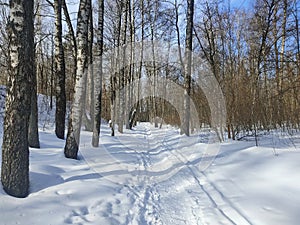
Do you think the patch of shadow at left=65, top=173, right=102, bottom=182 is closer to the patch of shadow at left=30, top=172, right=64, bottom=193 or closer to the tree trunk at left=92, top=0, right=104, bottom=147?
the patch of shadow at left=30, top=172, right=64, bottom=193

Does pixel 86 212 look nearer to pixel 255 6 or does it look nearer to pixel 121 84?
pixel 255 6

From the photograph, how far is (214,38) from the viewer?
16.2 metres

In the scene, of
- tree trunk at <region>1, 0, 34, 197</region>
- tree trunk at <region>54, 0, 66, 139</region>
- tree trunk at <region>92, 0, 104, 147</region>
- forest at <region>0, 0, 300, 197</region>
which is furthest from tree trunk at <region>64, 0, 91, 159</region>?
tree trunk at <region>54, 0, 66, 139</region>

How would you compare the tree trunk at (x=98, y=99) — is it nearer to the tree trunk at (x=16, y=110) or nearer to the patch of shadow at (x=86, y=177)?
the patch of shadow at (x=86, y=177)

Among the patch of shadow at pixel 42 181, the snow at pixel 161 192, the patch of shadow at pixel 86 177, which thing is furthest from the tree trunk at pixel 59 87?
the patch of shadow at pixel 42 181

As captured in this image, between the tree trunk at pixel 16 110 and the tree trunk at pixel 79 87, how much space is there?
244cm

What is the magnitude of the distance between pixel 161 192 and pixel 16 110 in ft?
9.41

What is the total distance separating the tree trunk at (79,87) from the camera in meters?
6.09

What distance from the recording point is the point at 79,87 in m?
6.11

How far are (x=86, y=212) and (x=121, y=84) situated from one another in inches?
Answer: 543

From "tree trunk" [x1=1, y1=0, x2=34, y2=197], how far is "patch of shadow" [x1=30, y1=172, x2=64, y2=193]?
0.85 ft

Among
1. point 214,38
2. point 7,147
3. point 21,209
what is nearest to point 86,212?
point 21,209

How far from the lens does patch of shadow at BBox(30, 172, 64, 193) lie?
388 centimetres

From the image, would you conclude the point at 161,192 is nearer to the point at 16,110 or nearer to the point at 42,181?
the point at 42,181
